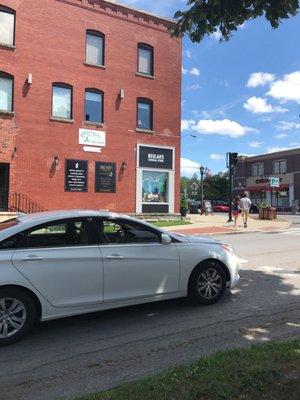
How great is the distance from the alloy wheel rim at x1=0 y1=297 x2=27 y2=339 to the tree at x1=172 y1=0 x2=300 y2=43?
160 inches

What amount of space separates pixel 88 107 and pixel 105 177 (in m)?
3.85

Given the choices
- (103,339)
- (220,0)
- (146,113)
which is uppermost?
(146,113)

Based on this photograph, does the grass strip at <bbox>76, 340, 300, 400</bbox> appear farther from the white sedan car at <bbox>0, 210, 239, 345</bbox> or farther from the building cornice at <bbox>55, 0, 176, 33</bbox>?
the building cornice at <bbox>55, 0, 176, 33</bbox>

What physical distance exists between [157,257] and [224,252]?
1.26m

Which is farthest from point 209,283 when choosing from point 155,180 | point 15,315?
point 155,180

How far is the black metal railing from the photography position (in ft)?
72.3

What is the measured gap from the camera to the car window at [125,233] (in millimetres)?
6155

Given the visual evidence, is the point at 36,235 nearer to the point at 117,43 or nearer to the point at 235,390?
the point at 235,390

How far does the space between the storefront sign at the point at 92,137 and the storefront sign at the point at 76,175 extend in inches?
42.5

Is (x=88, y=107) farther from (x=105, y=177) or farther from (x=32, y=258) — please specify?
(x=32, y=258)

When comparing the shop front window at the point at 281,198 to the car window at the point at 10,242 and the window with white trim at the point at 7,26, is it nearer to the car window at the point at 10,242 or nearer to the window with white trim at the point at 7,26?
the window with white trim at the point at 7,26

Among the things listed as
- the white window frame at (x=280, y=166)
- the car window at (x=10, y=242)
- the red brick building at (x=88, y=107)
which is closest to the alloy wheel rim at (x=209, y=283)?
the car window at (x=10, y=242)

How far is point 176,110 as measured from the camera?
89.6 feet

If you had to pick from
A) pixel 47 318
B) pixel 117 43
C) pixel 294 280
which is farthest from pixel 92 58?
pixel 47 318
